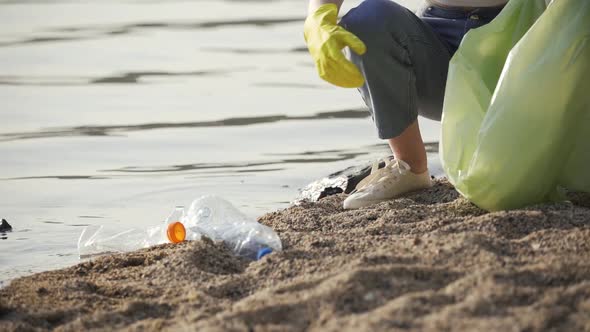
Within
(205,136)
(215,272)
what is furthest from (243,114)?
(215,272)

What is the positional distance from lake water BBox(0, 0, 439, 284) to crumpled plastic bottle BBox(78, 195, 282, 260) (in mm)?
113

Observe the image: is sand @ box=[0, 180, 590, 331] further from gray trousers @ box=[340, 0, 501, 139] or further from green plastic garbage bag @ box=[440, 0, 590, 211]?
gray trousers @ box=[340, 0, 501, 139]

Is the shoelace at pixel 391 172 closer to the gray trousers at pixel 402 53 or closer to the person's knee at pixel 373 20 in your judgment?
the gray trousers at pixel 402 53

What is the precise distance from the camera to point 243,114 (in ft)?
21.4

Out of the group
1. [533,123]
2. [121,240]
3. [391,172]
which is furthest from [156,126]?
[533,123]

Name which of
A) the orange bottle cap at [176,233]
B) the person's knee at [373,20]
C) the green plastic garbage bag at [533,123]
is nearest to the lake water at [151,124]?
the orange bottle cap at [176,233]

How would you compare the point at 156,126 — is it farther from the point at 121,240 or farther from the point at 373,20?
the point at 373,20

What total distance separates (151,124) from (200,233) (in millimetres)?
2765

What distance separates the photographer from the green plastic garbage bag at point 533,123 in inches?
135

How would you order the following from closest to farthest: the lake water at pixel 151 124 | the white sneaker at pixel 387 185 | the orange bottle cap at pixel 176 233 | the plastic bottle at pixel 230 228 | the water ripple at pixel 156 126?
the plastic bottle at pixel 230 228
the orange bottle cap at pixel 176 233
the white sneaker at pixel 387 185
the lake water at pixel 151 124
the water ripple at pixel 156 126

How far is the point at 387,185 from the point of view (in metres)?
4.03

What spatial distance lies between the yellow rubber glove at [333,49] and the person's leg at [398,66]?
0.66 ft

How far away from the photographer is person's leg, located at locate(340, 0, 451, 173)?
12.8 ft

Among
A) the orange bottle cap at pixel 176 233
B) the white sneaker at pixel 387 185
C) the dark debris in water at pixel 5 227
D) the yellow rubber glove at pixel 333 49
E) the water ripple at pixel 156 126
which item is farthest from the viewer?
the water ripple at pixel 156 126
